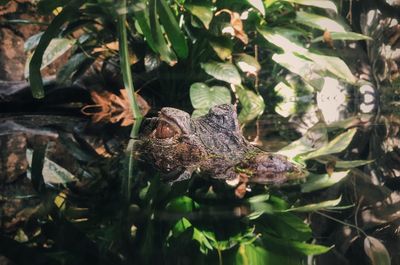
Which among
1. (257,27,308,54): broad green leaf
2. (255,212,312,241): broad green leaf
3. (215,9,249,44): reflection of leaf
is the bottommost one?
(257,27,308,54): broad green leaf

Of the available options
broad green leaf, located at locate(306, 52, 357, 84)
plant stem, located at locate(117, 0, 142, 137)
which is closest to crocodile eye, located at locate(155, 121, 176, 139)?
plant stem, located at locate(117, 0, 142, 137)

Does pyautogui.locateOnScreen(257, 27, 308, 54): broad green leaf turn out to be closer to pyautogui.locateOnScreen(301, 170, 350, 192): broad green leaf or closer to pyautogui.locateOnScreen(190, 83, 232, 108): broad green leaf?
pyautogui.locateOnScreen(190, 83, 232, 108): broad green leaf

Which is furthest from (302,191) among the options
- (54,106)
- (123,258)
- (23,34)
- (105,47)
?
(23,34)

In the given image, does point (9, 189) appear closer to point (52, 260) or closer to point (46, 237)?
point (46, 237)

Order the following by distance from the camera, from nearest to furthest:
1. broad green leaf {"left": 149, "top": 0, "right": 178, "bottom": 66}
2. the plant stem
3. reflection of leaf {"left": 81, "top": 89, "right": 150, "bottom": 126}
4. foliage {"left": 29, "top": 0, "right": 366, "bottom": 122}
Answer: broad green leaf {"left": 149, "top": 0, "right": 178, "bottom": 66} < the plant stem < foliage {"left": 29, "top": 0, "right": 366, "bottom": 122} < reflection of leaf {"left": 81, "top": 89, "right": 150, "bottom": 126}

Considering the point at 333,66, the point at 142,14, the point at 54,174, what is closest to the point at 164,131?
the point at 54,174

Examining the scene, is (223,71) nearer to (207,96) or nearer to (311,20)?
(207,96)
